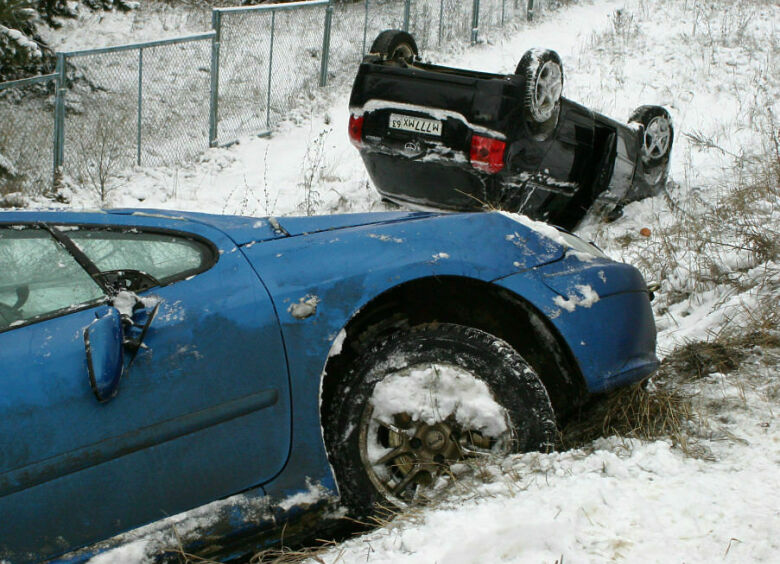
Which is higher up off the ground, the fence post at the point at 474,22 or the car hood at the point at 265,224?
the fence post at the point at 474,22

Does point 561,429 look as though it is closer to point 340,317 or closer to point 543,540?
point 543,540

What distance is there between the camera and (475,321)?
2.66 meters

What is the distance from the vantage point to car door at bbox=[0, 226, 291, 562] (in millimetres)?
1995

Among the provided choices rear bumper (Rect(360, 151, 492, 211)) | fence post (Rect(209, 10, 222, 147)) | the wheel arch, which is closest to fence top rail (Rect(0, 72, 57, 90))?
fence post (Rect(209, 10, 222, 147))

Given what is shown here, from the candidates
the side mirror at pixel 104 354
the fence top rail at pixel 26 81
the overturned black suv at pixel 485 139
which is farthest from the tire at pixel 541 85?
the fence top rail at pixel 26 81

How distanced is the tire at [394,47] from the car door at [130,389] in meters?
4.22

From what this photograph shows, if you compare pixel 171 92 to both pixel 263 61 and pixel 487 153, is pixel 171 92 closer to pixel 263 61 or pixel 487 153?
pixel 263 61

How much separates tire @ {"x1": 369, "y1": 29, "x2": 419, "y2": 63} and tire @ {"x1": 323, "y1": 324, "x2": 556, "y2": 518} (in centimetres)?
416

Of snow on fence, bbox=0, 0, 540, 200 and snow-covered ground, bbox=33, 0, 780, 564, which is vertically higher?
snow on fence, bbox=0, 0, 540, 200

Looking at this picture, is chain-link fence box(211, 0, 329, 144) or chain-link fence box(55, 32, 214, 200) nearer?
chain-link fence box(55, 32, 214, 200)

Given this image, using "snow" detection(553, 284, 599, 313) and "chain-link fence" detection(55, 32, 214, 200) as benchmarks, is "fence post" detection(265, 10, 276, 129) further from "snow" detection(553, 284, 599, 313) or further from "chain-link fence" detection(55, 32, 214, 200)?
"snow" detection(553, 284, 599, 313)

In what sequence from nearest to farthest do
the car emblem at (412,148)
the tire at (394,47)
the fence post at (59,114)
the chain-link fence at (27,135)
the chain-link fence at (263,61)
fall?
the car emblem at (412,148)
the tire at (394,47)
the chain-link fence at (27,135)
the fence post at (59,114)
the chain-link fence at (263,61)

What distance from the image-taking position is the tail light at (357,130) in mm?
5914

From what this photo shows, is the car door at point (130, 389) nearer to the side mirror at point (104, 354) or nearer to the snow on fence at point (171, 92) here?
the side mirror at point (104, 354)
